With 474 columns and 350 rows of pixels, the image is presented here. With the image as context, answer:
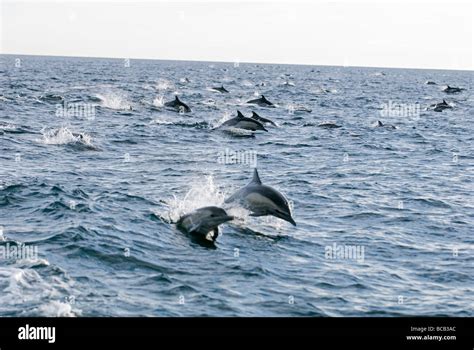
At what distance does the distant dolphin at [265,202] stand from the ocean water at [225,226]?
43cm

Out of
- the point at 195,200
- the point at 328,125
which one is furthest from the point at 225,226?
the point at 328,125

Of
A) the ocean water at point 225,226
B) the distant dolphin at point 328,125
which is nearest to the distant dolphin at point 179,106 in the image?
the ocean water at point 225,226

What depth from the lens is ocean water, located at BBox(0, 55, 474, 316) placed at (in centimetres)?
1012

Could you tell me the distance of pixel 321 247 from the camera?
13609 mm

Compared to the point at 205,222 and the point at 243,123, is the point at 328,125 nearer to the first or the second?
the point at 243,123

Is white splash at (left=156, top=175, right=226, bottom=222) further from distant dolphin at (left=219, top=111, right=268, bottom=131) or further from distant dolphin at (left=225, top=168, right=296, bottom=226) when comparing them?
distant dolphin at (left=219, top=111, right=268, bottom=131)

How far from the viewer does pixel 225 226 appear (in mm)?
14625

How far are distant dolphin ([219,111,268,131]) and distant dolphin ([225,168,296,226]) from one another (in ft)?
57.3

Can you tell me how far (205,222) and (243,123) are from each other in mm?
19754

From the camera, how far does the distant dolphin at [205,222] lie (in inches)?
510

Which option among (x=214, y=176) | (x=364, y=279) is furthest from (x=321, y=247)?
(x=214, y=176)

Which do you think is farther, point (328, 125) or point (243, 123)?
point (328, 125)

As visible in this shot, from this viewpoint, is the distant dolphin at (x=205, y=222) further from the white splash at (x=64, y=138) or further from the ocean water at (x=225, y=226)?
the white splash at (x=64, y=138)

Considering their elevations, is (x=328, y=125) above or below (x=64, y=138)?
above
